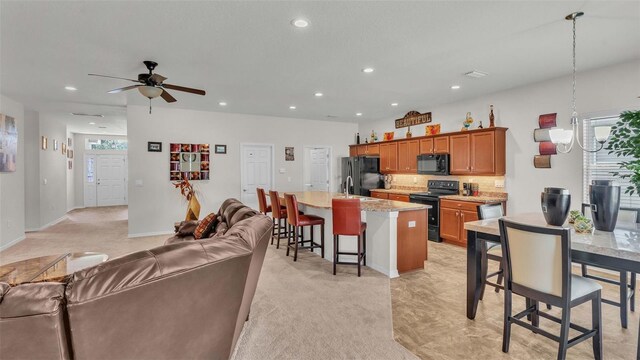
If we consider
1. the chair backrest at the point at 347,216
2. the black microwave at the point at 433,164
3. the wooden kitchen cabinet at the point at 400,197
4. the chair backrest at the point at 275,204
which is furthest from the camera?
the wooden kitchen cabinet at the point at 400,197

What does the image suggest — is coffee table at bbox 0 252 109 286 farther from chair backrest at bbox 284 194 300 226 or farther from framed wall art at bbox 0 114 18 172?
framed wall art at bbox 0 114 18 172

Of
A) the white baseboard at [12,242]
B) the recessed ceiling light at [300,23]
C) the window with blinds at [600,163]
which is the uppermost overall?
the recessed ceiling light at [300,23]

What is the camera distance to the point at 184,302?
60.2 inches

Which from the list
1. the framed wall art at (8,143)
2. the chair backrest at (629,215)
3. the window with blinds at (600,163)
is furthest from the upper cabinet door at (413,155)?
the framed wall art at (8,143)

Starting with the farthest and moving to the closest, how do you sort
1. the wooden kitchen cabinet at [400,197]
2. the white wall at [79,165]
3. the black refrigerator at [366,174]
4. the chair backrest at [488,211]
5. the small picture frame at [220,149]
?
the white wall at [79,165]
the black refrigerator at [366,174]
the small picture frame at [220,149]
the wooden kitchen cabinet at [400,197]
the chair backrest at [488,211]

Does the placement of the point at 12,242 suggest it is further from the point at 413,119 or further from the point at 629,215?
the point at 629,215

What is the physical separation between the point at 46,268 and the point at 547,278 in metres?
4.11

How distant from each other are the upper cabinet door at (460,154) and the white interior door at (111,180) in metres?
11.4

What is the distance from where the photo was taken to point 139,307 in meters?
1.37

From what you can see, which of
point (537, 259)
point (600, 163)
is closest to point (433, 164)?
point (600, 163)

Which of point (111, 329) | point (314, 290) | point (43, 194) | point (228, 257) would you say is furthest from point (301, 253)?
point (43, 194)

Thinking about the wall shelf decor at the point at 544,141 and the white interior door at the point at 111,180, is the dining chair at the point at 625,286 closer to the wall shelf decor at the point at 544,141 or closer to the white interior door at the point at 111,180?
the wall shelf decor at the point at 544,141

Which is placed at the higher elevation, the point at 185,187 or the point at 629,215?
the point at 185,187

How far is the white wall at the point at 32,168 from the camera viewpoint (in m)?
6.73
